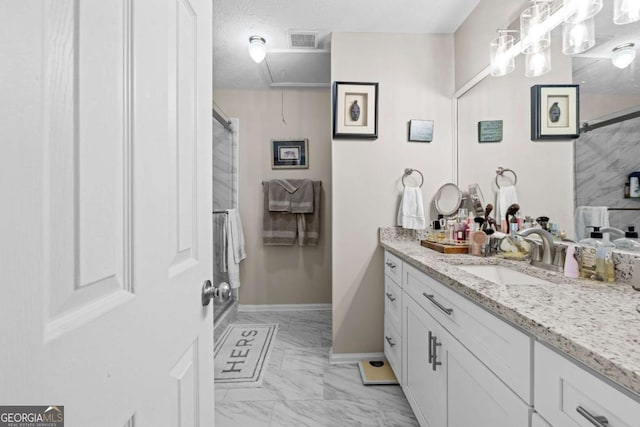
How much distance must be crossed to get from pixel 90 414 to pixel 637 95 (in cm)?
165

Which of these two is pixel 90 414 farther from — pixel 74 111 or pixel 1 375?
pixel 74 111

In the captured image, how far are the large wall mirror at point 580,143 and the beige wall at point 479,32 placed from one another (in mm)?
194

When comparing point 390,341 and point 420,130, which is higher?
point 420,130

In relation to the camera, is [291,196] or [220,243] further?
[291,196]

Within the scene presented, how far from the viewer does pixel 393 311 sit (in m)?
2.01

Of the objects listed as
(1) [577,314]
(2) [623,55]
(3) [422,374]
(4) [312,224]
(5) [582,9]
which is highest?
(5) [582,9]

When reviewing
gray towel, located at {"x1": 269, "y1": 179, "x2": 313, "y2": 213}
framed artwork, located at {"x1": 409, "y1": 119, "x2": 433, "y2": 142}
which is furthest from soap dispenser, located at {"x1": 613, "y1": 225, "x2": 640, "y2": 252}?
gray towel, located at {"x1": 269, "y1": 179, "x2": 313, "y2": 213}

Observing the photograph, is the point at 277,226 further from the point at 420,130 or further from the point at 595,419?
the point at 595,419

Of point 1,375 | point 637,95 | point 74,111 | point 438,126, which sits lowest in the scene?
point 1,375

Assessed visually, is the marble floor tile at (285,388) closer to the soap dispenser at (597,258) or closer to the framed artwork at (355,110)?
the soap dispenser at (597,258)

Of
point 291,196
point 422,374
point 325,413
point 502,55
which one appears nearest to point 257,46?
point 291,196

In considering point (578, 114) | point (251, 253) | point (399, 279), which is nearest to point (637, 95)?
point (578, 114)

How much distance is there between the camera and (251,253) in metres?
3.47

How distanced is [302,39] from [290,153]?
4.17ft
